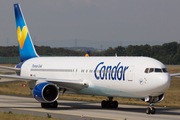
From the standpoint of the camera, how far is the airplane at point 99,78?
24.0 meters

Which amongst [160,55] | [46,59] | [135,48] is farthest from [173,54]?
[46,59]

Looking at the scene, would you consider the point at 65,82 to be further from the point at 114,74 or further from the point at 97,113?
the point at 114,74

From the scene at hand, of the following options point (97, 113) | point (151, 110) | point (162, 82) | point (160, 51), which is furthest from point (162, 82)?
point (160, 51)

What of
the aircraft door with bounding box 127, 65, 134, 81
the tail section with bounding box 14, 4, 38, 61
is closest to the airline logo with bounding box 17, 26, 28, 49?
the tail section with bounding box 14, 4, 38, 61

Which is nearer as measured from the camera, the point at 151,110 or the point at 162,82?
the point at 162,82

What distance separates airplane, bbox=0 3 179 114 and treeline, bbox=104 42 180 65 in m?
134

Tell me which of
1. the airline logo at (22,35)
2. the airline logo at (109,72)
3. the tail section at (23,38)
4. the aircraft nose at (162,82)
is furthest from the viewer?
the airline logo at (22,35)

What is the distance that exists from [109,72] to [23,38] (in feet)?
49.6

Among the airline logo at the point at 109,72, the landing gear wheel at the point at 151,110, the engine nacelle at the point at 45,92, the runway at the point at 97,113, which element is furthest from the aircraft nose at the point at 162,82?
the engine nacelle at the point at 45,92

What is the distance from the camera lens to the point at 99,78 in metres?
27.4

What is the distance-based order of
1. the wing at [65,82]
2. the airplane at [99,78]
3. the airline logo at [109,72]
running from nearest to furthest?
the airplane at [99,78] → the airline logo at [109,72] → the wing at [65,82]

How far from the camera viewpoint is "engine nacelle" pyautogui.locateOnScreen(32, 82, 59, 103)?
27.6 metres

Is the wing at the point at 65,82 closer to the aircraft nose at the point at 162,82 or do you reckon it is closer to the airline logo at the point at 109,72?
the airline logo at the point at 109,72

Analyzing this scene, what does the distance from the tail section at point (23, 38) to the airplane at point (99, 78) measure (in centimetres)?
135
